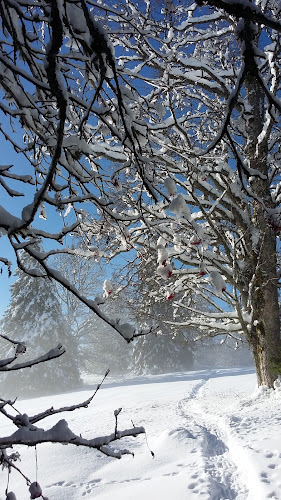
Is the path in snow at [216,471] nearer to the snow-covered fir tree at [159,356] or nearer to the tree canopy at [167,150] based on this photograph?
the tree canopy at [167,150]

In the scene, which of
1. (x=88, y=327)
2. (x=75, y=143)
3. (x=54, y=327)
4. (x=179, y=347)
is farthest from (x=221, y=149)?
(x=179, y=347)


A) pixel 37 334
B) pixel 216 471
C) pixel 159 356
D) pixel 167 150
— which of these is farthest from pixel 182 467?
pixel 159 356

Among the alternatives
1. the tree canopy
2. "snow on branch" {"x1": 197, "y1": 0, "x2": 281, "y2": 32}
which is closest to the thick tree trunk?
the tree canopy

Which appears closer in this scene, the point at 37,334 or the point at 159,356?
the point at 37,334

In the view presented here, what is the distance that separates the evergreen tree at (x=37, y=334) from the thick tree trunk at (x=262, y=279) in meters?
19.3

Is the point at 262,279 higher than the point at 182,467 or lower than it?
higher

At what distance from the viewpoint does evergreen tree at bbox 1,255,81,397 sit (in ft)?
80.3

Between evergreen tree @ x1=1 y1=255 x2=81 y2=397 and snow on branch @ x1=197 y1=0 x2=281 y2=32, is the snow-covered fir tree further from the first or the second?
snow on branch @ x1=197 y1=0 x2=281 y2=32

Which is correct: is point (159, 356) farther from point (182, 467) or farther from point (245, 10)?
point (245, 10)

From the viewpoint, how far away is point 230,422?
5.72m

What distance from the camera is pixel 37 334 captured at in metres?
25.4

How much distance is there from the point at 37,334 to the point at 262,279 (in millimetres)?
21797

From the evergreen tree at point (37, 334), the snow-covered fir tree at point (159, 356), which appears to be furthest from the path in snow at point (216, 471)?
the snow-covered fir tree at point (159, 356)

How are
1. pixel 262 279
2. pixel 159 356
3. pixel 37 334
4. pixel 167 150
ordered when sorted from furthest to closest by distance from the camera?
pixel 159 356 → pixel 37 334 → pixel 262 279 → pixel 167 150
